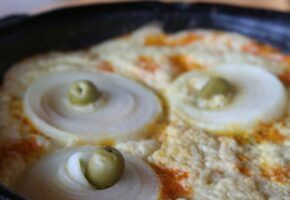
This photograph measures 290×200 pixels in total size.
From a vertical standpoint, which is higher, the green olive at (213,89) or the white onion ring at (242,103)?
the green olive at (213,89)

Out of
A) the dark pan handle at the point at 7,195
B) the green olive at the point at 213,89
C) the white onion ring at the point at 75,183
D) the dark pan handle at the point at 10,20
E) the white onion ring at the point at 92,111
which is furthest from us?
the dark pan handle at the point at 10,20

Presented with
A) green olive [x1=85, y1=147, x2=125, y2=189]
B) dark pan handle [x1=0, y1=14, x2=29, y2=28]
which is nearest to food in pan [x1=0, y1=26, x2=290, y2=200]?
green olive [x1=85, y1=147, x2=125, y2=189]

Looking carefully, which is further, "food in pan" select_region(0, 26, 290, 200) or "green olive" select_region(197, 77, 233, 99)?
"green olive" select_region(197, 77, 233, 99)

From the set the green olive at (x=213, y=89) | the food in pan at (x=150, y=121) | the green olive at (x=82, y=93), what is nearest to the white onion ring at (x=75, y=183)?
the food in pan at (x=150, y=121)

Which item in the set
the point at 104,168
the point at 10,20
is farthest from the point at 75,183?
the point at 10,20

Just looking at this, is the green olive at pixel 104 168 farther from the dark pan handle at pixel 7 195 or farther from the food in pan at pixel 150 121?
the dark pan handle at pixel 7 195

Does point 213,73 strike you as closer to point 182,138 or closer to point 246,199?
point 182,138

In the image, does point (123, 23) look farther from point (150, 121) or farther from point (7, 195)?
point (7, 195)

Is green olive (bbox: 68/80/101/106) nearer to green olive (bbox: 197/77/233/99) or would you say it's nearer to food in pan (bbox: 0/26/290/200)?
food in pan (bbox: 0/26/290/200)
